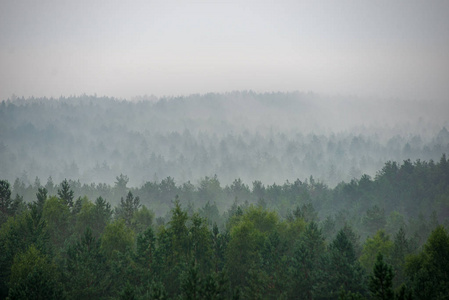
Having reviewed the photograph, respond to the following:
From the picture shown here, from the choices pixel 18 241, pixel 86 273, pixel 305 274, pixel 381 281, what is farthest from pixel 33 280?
pixel 381 281

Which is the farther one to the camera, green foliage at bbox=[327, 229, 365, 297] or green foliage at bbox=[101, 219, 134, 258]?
green foliage at bbox=[101, 219, 134, 258]

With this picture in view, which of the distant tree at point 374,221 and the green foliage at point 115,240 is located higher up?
the green foliage at point 115,240

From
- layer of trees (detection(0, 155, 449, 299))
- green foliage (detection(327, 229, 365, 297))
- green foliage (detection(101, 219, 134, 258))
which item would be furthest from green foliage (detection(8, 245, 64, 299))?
green foliage (detection(327, 229, 365, 297))

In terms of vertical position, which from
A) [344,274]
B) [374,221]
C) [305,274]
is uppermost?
[344,274]

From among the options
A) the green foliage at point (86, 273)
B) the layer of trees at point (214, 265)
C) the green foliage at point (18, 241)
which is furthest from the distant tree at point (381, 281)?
the green foliage at point (18, 241)

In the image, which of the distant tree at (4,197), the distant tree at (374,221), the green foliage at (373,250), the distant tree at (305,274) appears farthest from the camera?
the distant tree at (374,221)

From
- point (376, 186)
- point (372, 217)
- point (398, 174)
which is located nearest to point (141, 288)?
point (372, 217)

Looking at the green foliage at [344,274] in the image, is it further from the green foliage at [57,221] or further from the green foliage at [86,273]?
the green foliage at [57,221]

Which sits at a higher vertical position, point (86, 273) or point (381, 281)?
point (381, 281)

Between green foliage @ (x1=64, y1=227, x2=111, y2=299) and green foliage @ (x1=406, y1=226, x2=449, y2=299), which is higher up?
green foliage @ (x1=406, y1=226, x2=449, y2=299)

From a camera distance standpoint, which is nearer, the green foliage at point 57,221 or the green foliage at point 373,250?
the green foliage at point 373,250

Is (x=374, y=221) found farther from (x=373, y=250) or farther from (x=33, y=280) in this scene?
(x=33, y=280)

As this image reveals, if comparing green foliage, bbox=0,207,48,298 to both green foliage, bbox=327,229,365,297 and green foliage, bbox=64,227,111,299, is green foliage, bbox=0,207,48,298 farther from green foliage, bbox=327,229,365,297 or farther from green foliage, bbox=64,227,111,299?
green foliage, bbox=327,229,365,297

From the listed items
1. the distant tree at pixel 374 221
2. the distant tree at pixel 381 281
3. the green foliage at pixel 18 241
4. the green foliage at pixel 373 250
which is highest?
the distant tree at pixel 381 281
